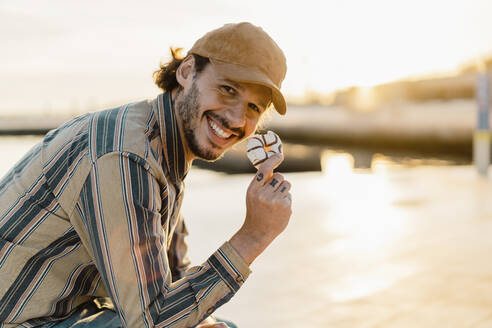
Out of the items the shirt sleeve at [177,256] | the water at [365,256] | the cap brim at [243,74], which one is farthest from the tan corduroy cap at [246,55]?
the water at [365,256]

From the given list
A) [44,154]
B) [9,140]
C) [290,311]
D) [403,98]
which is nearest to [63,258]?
[44,154]

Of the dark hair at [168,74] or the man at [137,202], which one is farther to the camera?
the dark hair at [168,74]

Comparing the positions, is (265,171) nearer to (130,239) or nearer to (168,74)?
(130,239)

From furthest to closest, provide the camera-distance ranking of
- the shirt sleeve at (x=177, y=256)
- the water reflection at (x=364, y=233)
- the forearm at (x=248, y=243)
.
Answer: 1. the water reflection at (x=364, y=233)
2. the shirt sleeve at (x=177, y=256)
3. the forearm at (x=248, y=243)

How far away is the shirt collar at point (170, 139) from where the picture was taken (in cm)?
161

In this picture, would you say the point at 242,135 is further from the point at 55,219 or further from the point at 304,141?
the point at 304,141

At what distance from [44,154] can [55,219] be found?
0.59 feet

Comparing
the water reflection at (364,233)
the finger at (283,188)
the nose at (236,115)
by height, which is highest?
the nose at (236,115)

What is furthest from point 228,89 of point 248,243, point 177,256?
point 177,256

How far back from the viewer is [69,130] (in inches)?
59.7

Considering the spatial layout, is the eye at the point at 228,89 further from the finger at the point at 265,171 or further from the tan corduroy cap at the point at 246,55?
the finger at the point at 265,171

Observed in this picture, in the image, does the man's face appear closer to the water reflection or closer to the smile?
the smile

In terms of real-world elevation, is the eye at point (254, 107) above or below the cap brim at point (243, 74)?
below

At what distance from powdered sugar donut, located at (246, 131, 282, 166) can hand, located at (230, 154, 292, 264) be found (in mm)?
127
